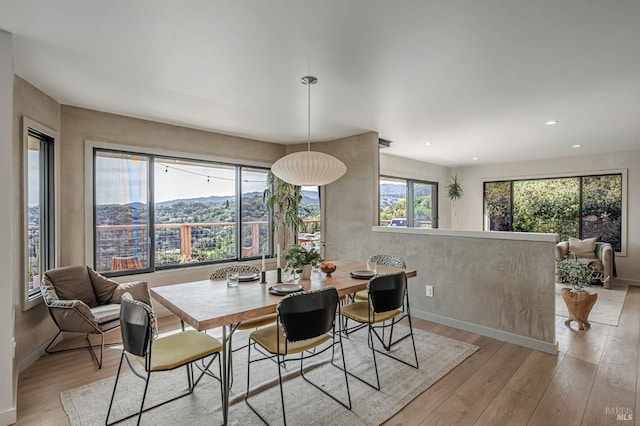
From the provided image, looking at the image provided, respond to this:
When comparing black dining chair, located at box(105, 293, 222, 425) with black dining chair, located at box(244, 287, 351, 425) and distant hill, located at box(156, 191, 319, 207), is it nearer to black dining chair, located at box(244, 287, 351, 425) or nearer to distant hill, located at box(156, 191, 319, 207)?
black dining chair, located at box(244, 287, 351, 425)

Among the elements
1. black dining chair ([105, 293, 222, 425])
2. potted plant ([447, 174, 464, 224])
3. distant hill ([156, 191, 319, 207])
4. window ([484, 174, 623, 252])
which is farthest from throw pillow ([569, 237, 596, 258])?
black dining chair ([105, 293, 222, 425])

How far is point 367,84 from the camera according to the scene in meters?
3.02

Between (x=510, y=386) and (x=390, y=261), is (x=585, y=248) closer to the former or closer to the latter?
(x=390, y=261)

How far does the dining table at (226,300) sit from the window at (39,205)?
1661 mm

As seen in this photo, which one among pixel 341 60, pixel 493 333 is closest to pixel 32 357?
pixel 341 60

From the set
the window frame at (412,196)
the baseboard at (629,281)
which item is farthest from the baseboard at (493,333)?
the baseboard at (629,281)

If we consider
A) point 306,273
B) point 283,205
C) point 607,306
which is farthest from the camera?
point 283,205

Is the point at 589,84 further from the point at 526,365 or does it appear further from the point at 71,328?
the point at 71,328

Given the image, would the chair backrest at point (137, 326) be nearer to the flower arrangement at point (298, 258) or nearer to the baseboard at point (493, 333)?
the flower arrangement at point (298, 258)

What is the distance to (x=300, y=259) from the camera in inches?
111

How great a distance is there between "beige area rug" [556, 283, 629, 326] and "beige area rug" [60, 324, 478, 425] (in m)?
2.40

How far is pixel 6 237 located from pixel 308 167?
2.19 meters

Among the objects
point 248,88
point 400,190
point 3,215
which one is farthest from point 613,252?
point 3,215

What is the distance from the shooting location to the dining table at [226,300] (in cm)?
200
